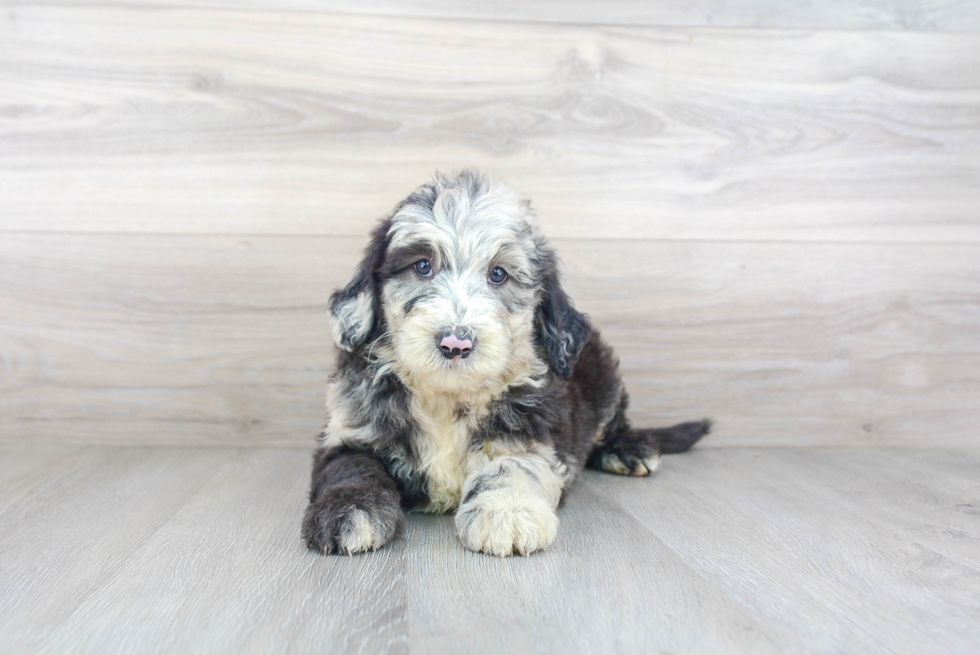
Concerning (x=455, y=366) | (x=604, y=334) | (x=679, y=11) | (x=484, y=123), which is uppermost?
(x=679, y=11)

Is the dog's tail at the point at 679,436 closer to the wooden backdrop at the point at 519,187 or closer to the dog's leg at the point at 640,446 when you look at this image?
the dog's leg at the point at 640,446

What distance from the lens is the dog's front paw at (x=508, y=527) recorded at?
1777 millimetres

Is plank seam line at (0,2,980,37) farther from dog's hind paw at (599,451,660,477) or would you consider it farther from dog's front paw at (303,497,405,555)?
dog's front paw at (303,497,405,555)

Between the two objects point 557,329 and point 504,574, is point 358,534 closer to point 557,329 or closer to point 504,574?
point 504,574

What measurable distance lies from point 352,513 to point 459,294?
0.63 metres

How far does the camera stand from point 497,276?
2129 millimetres

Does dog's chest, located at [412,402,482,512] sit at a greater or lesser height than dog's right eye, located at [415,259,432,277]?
lesser

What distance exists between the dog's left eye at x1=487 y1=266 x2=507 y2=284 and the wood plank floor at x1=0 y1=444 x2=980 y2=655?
70 centimetres

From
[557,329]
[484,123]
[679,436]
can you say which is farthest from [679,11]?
[679,436]

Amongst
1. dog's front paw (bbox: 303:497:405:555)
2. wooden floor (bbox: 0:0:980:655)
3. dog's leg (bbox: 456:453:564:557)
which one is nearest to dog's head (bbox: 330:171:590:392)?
dog's leg (bbox: 456:453:564:557)

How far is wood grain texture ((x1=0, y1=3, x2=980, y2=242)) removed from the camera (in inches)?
115

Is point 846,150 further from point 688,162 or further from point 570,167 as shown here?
point 570,167

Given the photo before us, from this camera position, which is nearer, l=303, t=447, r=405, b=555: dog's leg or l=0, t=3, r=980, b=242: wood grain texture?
l=303, t=447, r=405, b=555: dog's leg

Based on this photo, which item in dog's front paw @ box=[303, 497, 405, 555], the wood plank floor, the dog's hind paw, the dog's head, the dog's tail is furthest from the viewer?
the dog's tail
